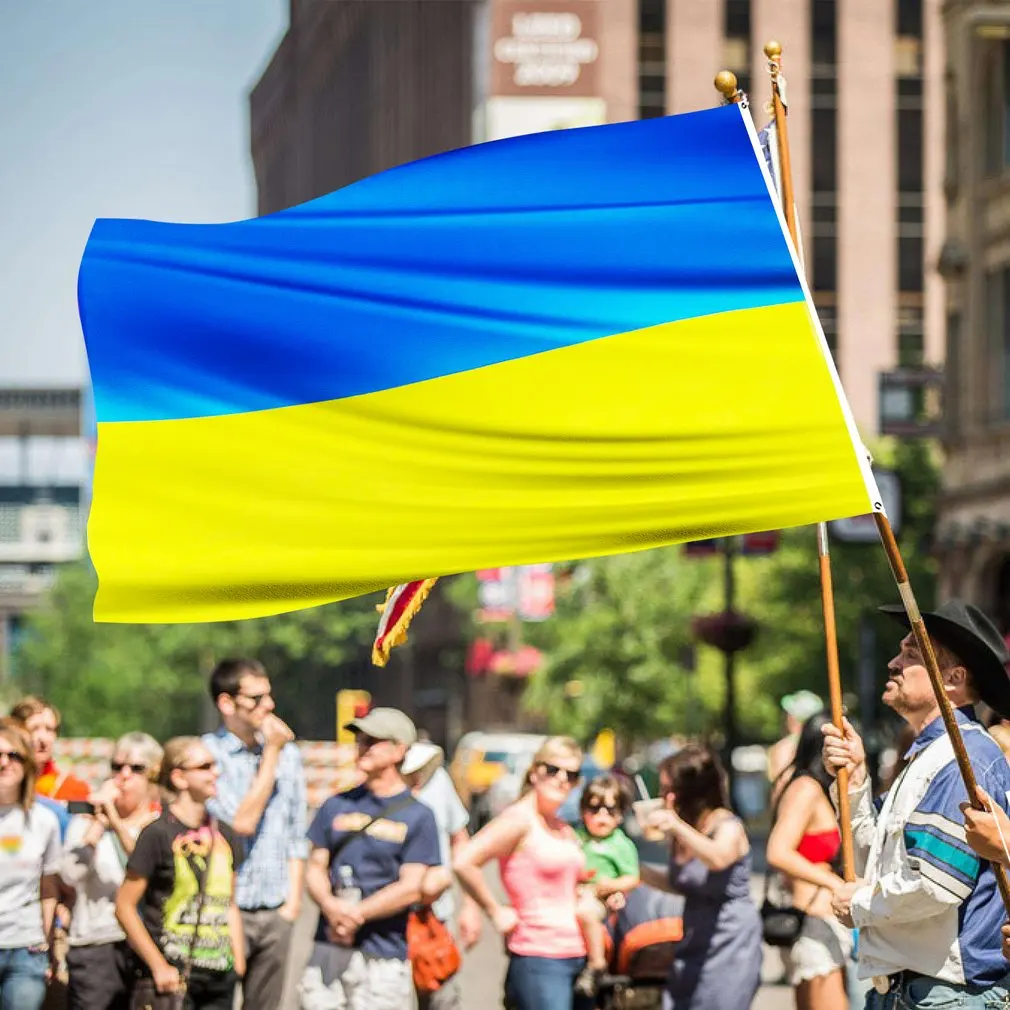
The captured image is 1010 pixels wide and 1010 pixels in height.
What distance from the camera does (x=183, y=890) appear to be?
31.1 feet

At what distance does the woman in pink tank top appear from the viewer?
33.5 feet

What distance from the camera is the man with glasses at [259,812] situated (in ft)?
34.0

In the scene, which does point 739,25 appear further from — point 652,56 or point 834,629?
point 834,629

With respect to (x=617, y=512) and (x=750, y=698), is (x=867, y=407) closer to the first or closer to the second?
(x=750, y=698)

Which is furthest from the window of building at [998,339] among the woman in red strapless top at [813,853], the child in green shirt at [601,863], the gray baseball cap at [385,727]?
the gray baseball cap at [385,727]

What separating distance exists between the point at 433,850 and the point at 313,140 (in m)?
138

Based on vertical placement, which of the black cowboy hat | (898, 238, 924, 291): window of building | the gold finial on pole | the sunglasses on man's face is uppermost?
(898, 238, 924, 291): window of building

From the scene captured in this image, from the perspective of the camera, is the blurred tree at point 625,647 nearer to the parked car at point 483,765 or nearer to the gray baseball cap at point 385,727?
the parked car at point 483,765

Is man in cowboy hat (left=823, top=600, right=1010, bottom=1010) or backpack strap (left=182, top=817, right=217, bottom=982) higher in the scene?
man in cowboy hat (left=823, top=600, right=1010, bottom=1010)

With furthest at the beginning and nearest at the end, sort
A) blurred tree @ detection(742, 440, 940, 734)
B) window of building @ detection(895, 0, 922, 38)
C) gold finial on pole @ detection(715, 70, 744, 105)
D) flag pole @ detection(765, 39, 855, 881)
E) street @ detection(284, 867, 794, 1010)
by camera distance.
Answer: window of building @ detection(895, 0, 922, 38)
blurred tree @ detection(742, 440, 940, 734)
street @ detection(284, 867, 794, 1010)
flag pole @ detection(765, 39, 855, 881)
gold finial on pole @ detection(715, 70, 744, 105)

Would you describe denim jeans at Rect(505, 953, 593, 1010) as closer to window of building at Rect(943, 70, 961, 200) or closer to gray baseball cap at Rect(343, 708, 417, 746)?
gray baseball cap at Rect(343, 708, 417, 746)

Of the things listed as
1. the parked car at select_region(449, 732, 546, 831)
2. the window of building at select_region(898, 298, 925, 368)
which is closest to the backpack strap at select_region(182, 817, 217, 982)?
the parked car at select_region(449, 732, 546, 831)

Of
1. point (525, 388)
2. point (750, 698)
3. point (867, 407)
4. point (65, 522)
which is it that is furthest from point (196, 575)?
point (65, 522)

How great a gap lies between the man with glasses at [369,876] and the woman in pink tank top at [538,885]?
28 cm
